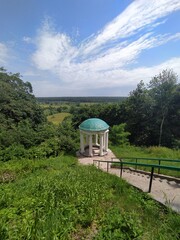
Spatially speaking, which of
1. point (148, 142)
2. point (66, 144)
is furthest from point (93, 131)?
point (148, 142)

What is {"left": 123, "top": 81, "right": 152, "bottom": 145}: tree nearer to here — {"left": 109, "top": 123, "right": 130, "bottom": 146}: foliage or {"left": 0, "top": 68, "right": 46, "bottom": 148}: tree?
{"left": 109, "top": 123, "right": 130, "bottom": 146}: foliage

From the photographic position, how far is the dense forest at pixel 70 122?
1678cm

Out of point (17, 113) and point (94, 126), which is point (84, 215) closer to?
point (94, 126)

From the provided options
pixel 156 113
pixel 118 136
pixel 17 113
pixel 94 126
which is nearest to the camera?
pixel 94 126

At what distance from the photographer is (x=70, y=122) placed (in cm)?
2708

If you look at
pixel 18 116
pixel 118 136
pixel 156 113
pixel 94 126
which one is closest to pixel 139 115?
pixel 156 113

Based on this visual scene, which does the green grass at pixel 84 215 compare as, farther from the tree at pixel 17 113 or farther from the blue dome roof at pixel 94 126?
the tree at pixel 17 113

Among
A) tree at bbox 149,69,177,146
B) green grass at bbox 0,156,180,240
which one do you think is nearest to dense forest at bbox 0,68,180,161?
tree at bbox 149,69,177,146

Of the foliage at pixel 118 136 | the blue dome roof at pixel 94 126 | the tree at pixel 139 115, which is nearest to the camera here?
the blue dome roof at pixel 94 126

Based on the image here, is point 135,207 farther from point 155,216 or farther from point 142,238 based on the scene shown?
point 142,238

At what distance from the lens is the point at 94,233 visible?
9.09 feet

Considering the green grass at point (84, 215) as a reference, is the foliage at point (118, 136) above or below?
below

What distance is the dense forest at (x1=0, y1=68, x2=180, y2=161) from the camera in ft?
55.1

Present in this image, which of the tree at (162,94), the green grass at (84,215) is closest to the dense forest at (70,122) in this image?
the tree at (162,94)
